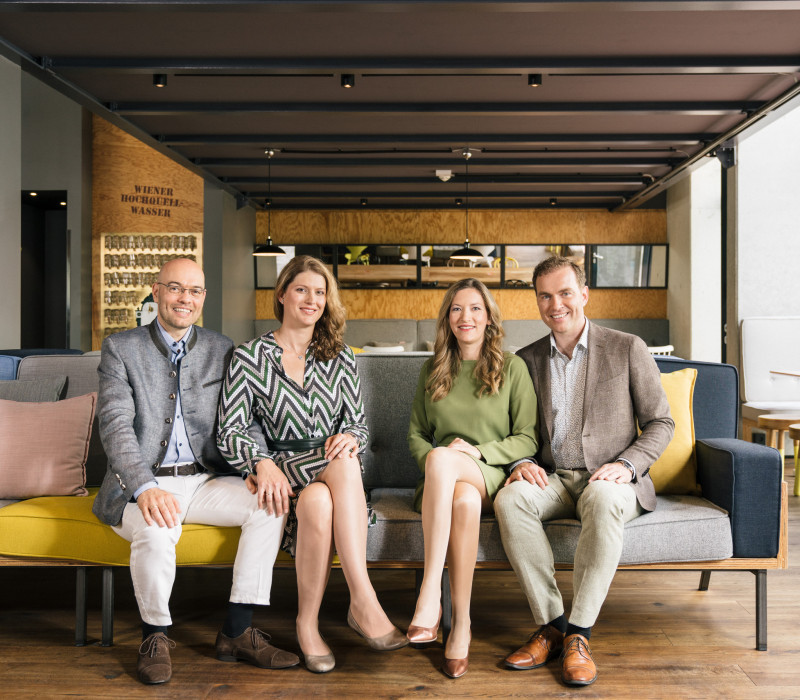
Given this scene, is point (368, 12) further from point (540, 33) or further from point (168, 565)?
point (168, 565)

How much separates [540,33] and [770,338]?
358 centimetres

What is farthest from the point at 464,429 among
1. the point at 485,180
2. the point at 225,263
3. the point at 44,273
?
the point at 44,273

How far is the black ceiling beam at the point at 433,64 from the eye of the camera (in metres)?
5.12

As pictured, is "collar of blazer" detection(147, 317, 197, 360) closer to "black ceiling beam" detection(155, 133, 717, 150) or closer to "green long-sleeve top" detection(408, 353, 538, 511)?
"green long-sleeve top" detection(408, 353, 538, 511)

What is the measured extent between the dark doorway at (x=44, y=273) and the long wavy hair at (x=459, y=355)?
9475 millimetres

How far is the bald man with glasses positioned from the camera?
2195mm

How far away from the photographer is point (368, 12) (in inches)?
169

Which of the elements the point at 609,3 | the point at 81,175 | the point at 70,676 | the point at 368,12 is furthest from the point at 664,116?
the point at 81,175

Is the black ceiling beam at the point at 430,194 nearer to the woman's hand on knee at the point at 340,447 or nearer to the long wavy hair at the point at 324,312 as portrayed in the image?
the long wavy hair at the point at 324,312

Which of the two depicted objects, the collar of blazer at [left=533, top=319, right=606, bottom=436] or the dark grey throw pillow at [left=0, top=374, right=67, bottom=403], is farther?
the dark grey throw pillow at [left=0, top=374, right=67, bottom=403]

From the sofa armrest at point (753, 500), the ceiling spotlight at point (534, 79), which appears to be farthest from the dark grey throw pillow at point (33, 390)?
the ceiling spotlight at point (534, 79)

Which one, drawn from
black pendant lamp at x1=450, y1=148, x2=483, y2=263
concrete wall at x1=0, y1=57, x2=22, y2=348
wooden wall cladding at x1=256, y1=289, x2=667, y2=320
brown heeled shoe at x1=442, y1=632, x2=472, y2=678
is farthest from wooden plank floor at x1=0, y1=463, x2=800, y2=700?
wooden wall cladding at x1=256, y1=289, x2=667, y2=320

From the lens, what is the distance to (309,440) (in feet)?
8.05

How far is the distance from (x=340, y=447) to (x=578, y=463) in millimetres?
851
